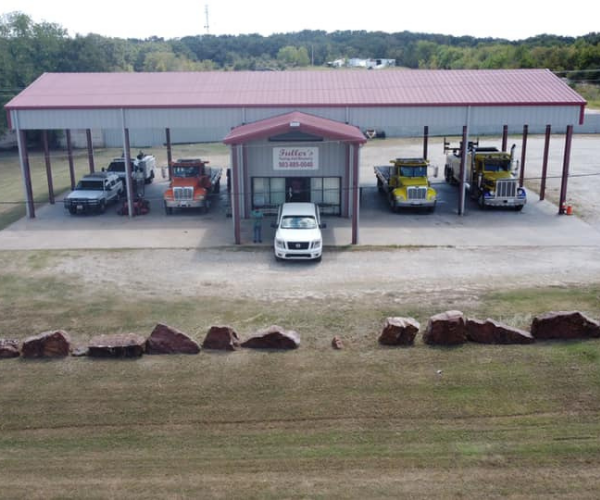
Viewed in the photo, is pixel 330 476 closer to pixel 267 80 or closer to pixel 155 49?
pixel 267 80

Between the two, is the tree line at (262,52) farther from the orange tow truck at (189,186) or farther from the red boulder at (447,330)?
the red boulder at (447,330)

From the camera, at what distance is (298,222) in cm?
2436

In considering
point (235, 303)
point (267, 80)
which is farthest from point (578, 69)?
point (235, 303)

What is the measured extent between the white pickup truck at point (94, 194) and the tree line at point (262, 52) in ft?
73.9

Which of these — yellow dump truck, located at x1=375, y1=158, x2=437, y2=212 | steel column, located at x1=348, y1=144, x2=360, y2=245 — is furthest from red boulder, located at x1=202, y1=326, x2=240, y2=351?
yellow dump truck, located at x1=375, y1=158, x2=437, y2=212

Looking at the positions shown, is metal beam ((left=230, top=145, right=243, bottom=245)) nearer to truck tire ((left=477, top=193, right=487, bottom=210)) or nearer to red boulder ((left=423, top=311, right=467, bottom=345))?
red boulder ((left=423, top=311, right=467, bottom=345))

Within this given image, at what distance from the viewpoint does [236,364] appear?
15.1 meters

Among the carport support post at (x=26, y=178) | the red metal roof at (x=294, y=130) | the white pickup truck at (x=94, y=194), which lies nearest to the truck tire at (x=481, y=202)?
the red metal roof at (x=294, y=130)

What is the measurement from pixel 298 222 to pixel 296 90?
9568mm

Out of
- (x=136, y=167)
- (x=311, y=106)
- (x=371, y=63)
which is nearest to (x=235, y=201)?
(x=311, y=106)

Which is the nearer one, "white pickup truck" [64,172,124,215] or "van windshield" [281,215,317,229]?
"van windshield" [281,215,317,229]

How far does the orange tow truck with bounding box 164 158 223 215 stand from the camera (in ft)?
100

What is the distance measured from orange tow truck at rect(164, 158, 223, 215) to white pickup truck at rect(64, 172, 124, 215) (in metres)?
2.98

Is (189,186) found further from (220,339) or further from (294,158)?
(220,339)
